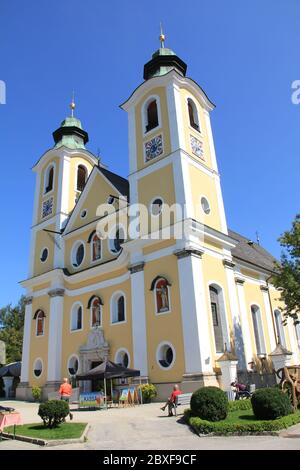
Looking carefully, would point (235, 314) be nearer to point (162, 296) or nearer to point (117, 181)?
point (162, 296)

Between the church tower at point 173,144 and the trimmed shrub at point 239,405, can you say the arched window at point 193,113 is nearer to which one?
the church tower at point 173,144

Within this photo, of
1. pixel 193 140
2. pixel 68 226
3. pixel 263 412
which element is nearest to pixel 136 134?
pixel 193 140

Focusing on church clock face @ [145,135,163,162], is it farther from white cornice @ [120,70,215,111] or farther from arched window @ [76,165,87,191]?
arched window @ [76,165,87,191]

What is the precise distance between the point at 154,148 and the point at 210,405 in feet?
57.6

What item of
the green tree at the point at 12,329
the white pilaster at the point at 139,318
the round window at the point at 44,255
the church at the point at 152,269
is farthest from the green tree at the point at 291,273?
the green tree at the point at 12,329

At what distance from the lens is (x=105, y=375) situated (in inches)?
740

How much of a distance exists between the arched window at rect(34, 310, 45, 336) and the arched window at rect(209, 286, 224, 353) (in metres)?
13.7

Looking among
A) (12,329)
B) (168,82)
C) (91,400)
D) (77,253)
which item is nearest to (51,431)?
(91,400)

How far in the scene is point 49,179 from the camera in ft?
116

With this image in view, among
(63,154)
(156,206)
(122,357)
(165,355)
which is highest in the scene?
(63,154)

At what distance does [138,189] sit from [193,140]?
493 cm

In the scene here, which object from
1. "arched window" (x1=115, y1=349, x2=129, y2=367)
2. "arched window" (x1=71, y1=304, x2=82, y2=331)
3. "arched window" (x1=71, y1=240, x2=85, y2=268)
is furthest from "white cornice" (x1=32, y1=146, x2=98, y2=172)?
"arched window" (x1=115, y1=349, x2=129, y2=367)

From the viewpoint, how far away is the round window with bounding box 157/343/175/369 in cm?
2064

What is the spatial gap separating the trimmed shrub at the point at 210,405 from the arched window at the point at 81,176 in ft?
80.9
